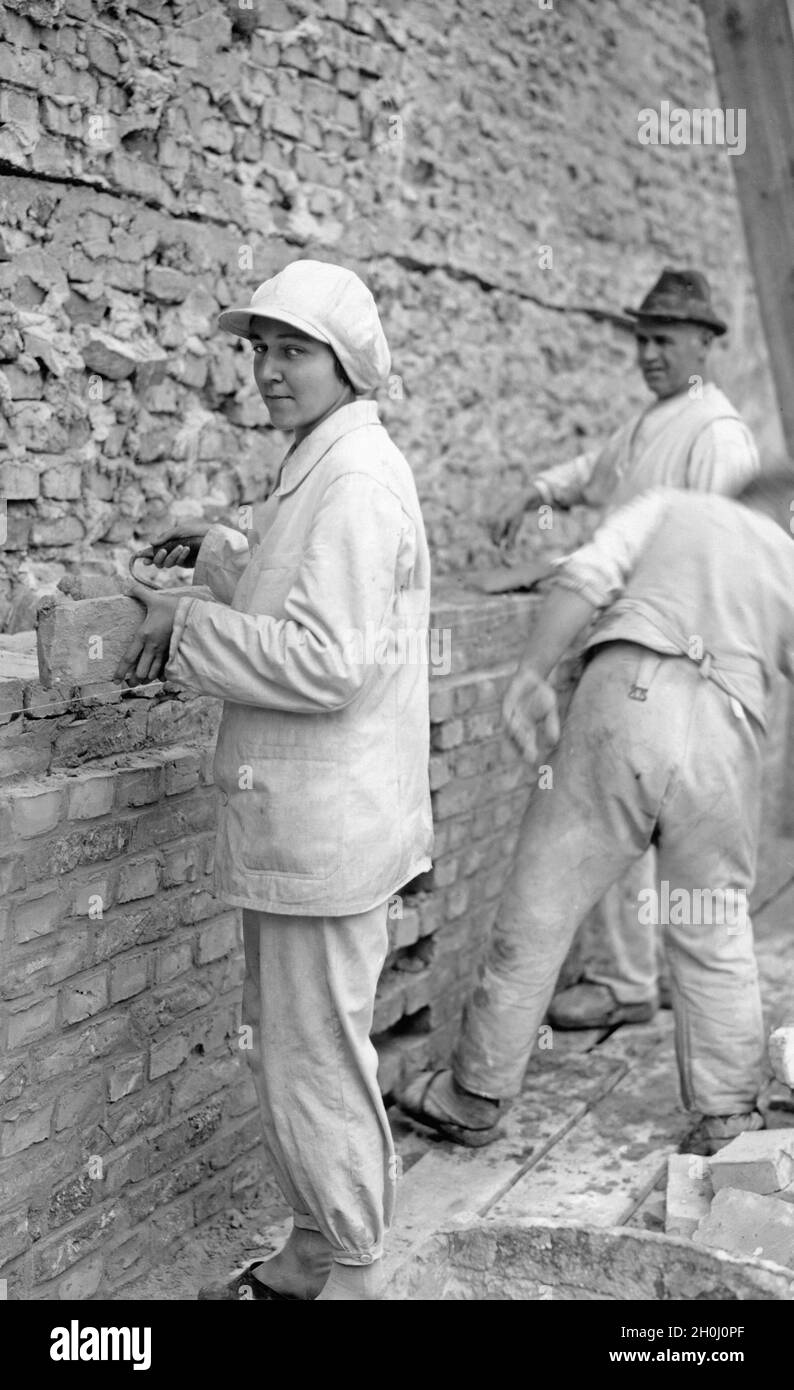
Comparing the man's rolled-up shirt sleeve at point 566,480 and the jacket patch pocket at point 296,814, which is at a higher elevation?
the man's rolled-up shirt sleeve at point 566,480

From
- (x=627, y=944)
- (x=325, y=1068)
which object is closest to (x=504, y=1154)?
(x=627, y=944)

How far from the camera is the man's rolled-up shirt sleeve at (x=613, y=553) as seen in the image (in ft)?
13.4

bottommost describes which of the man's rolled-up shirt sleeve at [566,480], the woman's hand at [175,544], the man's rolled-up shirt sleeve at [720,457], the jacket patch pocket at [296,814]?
the jacket patch pocket at [296,814]

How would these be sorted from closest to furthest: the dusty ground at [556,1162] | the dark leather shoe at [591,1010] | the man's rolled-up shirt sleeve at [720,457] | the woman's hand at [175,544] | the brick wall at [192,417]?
the brick wall at [192,417] → the woman's hand at [175,544] → the dusty ground at [556,1162] → the man's rolled-up shirt sleeve at [720,457] → the dark leather shoe at [591,1010]

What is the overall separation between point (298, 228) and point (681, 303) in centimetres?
133

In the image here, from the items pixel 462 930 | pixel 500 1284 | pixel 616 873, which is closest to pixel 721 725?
pixel 616 873

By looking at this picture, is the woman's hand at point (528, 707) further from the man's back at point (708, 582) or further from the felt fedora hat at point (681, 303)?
the felt fedora hat at point (681, 303)

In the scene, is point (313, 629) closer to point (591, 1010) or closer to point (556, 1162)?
point (556, 1162)

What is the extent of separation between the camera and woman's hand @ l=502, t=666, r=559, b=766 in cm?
387

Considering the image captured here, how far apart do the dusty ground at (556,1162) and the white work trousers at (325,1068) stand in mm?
506

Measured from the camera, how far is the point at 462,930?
5.03 meters

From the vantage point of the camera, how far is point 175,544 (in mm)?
3406

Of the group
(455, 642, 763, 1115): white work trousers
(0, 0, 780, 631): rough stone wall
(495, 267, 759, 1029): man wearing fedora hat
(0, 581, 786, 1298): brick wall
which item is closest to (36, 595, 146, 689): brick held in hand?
(0, 581, 786, 1298): brick wall

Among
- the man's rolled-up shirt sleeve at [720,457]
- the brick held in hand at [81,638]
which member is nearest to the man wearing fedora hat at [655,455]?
the man's rolled-up shirt sleeve at [720,457]
